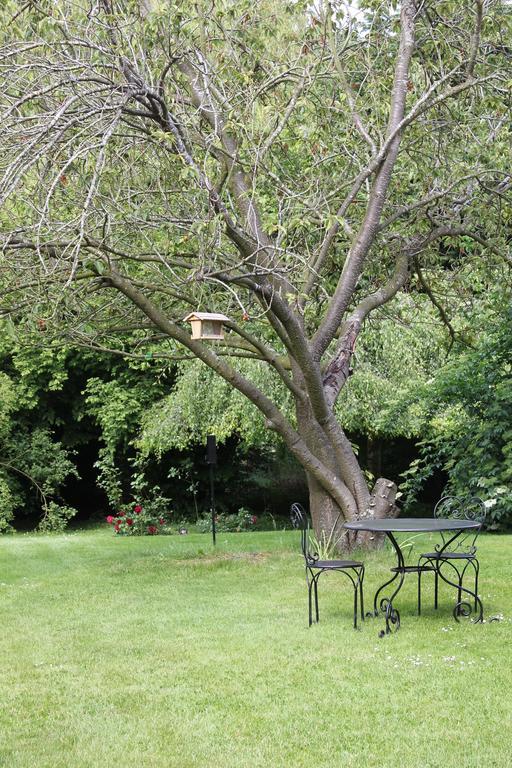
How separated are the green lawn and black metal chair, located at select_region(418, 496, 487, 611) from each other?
29cm

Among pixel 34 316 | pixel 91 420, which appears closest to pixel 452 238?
pixel 34 316

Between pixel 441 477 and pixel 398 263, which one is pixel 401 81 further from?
pixel 441 477

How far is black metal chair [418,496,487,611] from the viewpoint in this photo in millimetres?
6449

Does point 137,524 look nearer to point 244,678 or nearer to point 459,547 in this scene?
point 459,547

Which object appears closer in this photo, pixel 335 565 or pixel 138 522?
pixel 335 565

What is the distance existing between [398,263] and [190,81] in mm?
3231

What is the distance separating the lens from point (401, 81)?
324 inches

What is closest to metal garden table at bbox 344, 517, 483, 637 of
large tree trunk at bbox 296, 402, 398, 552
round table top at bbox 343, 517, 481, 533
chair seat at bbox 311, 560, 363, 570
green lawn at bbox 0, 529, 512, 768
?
round table top at bbox 343, 517, 481, 533

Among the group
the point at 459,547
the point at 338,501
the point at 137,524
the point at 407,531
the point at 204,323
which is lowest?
the point at 459,547

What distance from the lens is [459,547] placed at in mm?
9758

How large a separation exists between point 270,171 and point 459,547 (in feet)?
14.9

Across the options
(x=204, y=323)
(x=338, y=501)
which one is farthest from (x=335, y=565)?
(x=338, y=501)

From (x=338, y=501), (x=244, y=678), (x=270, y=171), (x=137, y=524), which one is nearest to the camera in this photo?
(x=244, y=678)

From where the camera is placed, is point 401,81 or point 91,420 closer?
point 401,81
